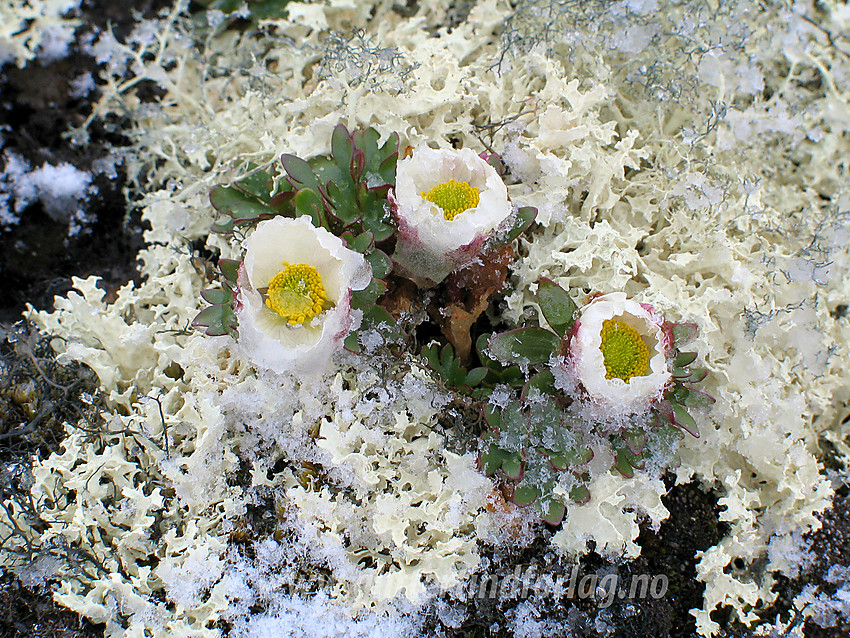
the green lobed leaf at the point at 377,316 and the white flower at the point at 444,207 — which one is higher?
the white flower at the point at 444,207

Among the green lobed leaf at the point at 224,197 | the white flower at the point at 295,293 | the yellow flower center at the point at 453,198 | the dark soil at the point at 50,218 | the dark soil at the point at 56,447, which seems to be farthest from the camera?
the dark soil at the point at 50,218

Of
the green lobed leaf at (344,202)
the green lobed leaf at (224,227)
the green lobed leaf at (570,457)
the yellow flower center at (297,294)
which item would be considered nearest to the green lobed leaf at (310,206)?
the green lobed leaf at (344,202)

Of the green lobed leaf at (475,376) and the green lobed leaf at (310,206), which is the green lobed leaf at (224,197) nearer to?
the green lobed leaf at (310,206)

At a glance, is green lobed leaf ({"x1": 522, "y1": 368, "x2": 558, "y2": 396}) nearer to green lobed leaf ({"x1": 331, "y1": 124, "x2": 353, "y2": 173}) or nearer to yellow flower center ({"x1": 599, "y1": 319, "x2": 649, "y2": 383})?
yellow flower center ({"x1": 599, "y1": 319, "x2": 649, "y2": 383})

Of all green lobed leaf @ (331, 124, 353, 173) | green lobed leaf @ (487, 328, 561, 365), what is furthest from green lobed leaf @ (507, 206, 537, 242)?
green lobed leaf @ (331, 124, 353, 173)

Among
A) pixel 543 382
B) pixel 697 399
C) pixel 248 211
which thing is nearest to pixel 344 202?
pixel 248 211

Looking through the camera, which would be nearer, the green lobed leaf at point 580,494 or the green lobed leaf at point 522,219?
the green lobed leaf at point 580,494
